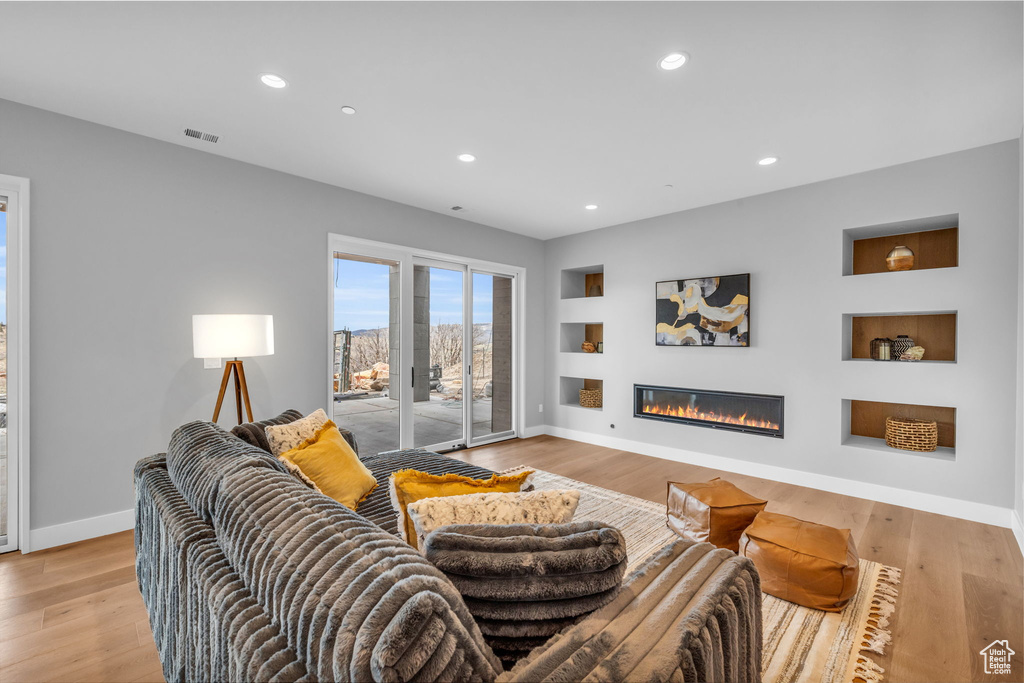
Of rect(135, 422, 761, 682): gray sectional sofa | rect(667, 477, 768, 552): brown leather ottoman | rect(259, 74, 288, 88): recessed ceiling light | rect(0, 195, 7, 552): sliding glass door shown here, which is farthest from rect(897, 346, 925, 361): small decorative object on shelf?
rect(0, 195, 7, 552): sliding glass door

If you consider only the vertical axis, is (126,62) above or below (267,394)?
above

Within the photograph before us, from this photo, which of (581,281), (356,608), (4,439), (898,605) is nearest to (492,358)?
(581,281)

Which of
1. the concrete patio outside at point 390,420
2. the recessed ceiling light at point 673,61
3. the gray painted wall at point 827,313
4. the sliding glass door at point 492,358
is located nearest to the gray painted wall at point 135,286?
the concrete patio outside at point 390,420

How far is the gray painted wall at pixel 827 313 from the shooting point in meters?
3.13

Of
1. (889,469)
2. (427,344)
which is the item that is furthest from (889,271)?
(427,344)

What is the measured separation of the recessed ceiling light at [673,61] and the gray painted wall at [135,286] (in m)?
2.92

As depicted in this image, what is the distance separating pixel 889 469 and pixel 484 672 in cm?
410

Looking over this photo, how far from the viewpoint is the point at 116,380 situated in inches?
117

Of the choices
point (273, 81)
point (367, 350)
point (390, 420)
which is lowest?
point (390, 420)

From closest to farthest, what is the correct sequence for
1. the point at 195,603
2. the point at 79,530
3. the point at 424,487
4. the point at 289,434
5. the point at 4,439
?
the point at 195,603 < the point at 424,487 < the point at 289,434 < the point at 4,439 < the point at 79,530

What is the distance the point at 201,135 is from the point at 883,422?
5.68 m

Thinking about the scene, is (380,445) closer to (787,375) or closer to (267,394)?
(267,394)

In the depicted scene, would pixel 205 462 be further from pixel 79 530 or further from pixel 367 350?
pixel 367 350

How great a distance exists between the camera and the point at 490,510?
118cm
